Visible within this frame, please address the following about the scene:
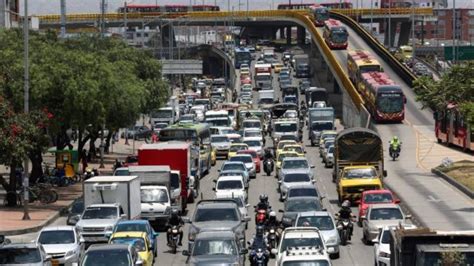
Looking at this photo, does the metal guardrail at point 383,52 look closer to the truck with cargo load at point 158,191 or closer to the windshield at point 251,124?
the windshield at point 251,124

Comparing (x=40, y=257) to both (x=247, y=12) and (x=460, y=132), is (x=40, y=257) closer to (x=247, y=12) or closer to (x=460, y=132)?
(x=460, y=132)

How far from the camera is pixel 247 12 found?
199 m

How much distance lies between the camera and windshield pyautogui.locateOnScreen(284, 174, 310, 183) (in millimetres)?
55062

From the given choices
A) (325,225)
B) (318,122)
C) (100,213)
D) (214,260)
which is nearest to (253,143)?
(318,122)

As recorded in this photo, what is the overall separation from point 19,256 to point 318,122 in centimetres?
5702

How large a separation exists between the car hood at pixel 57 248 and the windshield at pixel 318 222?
663cm

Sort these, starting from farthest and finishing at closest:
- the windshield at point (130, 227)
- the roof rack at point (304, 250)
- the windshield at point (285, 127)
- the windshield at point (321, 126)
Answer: the windshield at point (321, 126) < the windshield at point (285, 127) < the windshield at point (130, 227) < the roof rack at point (304, 250)

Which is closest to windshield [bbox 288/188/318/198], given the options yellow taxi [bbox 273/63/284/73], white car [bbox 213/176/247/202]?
white car [bbox 213/176/247/202]

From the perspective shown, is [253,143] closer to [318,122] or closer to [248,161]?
[318,122]

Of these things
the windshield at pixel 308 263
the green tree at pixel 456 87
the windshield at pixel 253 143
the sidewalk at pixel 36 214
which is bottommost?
the sidewalk at pixel 36 214

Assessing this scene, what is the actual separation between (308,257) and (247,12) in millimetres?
171191

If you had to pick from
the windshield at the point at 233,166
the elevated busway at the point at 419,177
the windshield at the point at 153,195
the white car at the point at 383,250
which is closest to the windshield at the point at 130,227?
the white car at the point at 383,250

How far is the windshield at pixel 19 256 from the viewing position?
31172mm

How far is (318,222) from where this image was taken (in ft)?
125
